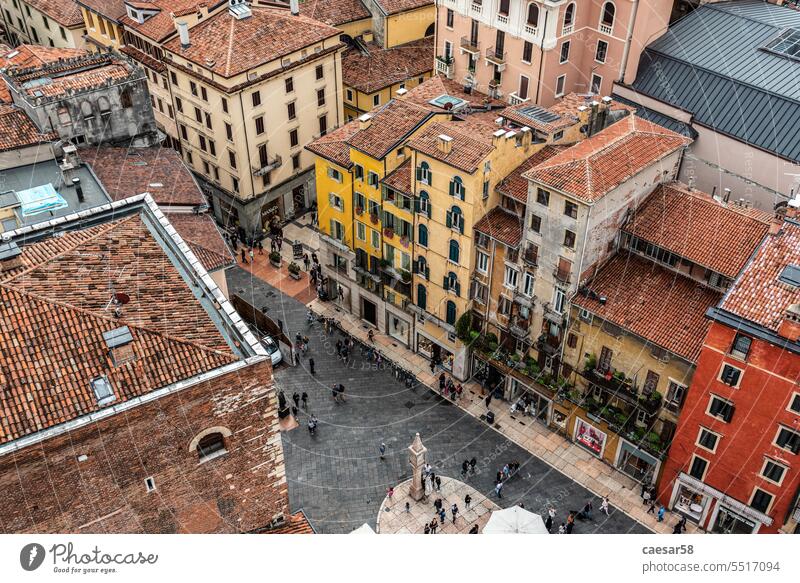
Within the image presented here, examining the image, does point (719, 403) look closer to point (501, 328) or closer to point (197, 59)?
point (501, 328)

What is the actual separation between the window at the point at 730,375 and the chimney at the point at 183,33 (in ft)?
165

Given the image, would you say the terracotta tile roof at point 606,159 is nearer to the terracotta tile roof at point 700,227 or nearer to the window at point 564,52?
the terracotta tile roof at point 700,227

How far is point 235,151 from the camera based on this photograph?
68875 mm

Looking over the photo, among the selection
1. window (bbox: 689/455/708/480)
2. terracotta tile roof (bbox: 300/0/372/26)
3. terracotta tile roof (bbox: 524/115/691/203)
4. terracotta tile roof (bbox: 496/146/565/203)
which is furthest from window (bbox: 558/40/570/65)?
window (bbox: 689/455/708/480)

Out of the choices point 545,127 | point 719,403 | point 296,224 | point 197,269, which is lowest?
point 296,224

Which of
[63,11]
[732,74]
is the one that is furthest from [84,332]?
[63,11]

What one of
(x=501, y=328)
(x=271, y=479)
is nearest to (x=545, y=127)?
(x=501, y=328)

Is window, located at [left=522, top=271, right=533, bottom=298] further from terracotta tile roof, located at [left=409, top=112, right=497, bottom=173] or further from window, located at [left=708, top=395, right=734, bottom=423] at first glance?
window, located at [left=708, top=395, right=734, bottom=423]

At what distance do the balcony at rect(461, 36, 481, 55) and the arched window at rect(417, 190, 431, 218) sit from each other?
17.8 meters

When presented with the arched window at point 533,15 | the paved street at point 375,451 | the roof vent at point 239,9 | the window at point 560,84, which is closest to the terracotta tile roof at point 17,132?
the roof vent at point 239,9

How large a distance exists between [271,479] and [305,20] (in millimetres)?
51293

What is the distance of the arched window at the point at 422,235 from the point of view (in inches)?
2163

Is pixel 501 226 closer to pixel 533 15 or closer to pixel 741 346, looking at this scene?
pixel 741 346

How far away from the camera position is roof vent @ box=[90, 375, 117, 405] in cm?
2652
